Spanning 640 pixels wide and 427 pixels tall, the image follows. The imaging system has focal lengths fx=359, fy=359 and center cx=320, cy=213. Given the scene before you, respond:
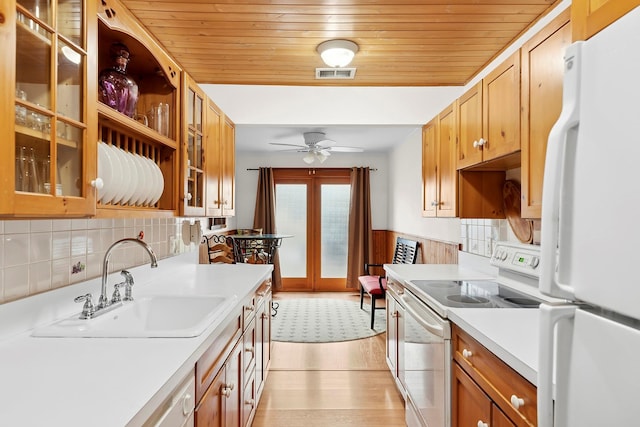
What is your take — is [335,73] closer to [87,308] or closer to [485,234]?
[485,234]

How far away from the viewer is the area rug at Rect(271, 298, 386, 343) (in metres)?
3.91

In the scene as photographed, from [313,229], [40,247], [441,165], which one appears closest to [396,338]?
[441,165]

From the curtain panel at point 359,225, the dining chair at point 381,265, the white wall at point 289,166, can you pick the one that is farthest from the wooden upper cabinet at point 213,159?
the curtain panel at point 359,225

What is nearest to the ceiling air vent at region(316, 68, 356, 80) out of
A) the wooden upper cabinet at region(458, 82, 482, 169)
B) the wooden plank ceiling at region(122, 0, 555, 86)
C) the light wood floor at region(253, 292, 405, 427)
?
the wooden plank ceiling at region(122, 0, 555, 86)

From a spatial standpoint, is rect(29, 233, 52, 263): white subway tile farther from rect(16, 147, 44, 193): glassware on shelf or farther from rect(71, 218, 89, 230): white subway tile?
rect(16, 147, 44, 193): glassware on shelf

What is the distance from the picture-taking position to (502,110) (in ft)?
5.83

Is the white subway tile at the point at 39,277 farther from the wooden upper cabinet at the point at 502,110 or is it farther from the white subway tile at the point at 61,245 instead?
the wooden upper cabinet at the point at 502,110

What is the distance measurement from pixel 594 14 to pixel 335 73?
2159 mm

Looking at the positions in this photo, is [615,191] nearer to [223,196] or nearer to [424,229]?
[223,196]

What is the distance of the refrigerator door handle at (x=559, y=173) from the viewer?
28.2 inches

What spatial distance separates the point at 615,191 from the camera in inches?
24.2

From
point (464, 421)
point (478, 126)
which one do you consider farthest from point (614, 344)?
point (478, 126)

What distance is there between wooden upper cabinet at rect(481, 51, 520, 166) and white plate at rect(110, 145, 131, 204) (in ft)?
5.59

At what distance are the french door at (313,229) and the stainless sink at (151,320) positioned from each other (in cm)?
431
